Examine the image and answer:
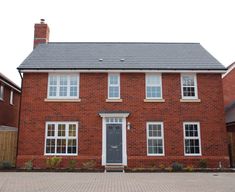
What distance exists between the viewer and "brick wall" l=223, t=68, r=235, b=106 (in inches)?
958

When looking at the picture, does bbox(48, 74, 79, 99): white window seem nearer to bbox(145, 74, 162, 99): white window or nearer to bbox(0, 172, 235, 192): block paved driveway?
bbox(145, 74, 162, 99): white window

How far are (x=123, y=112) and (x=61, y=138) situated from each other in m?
4.24

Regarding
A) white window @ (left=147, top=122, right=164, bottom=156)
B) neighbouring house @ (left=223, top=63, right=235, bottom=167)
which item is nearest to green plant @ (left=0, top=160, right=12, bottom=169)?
white window @ (left=147, top=122, right=164, bottom=156)

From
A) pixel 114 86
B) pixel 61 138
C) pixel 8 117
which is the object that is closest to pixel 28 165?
pixel 61 138

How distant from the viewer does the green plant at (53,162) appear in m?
17.7

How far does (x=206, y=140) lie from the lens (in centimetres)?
1859

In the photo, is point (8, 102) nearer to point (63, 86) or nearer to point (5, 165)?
point (63, 86)

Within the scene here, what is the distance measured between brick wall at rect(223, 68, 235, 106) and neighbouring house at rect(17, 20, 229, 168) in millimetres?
5389

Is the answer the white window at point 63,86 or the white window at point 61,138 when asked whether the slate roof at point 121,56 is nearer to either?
the white window at point 63,86

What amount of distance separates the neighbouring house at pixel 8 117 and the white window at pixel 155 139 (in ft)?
28.0

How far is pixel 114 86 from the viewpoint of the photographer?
1942cm

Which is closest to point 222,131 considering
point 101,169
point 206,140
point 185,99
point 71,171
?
point 206,140

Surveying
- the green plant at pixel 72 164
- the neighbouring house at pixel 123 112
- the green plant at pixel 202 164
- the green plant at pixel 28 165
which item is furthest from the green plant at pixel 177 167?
the green plant at pixel 28 165

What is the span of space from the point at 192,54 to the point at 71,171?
11955 millimetres
